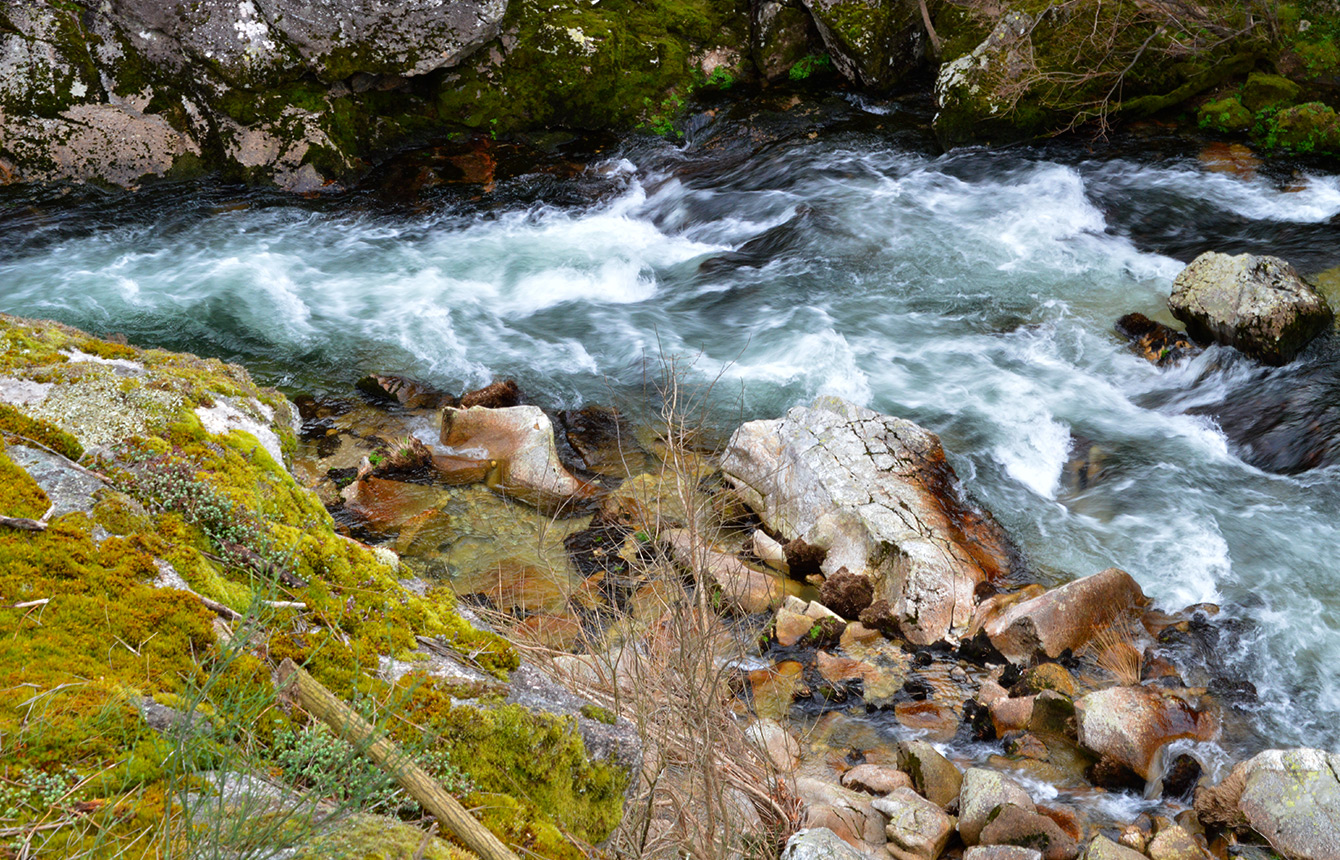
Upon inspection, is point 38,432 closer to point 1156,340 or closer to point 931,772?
point 931,772

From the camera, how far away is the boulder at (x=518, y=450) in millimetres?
7473

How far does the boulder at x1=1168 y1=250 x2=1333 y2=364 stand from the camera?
8062 millimetres

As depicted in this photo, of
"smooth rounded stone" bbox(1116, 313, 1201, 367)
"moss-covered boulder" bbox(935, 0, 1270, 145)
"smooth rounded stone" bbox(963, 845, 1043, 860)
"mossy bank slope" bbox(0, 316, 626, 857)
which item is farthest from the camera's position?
"moss-covered boulder" bbox(935, 0, 1270, 145)

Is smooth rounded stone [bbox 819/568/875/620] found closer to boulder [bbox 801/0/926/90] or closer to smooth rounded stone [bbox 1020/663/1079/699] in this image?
smooth rounded stone [bbox 1020/663/1079/699]

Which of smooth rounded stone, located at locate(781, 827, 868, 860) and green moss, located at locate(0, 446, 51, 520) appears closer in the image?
green moss, located at locate(0, 446, 51, 520)

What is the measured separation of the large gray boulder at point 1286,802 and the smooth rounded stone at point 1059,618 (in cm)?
134

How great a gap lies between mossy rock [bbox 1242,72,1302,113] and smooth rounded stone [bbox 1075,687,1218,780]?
389 inches

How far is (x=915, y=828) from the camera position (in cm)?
425

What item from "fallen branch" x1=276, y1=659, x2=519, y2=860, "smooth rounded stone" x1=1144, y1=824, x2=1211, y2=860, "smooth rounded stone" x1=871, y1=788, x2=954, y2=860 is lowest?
"smooth rounded stone" x1=1144, y1=824, x2=1211, y2=860

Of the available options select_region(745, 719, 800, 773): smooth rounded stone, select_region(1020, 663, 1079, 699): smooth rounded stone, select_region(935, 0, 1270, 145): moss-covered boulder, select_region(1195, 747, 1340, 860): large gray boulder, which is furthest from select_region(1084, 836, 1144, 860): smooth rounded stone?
select_region(935, 0, 1270, 145): moss-covered boulder

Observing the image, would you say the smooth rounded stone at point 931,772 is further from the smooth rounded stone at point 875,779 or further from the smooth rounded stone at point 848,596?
the smooth rounded stone at point 848,596

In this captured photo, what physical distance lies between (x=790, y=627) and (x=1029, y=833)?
2192mm

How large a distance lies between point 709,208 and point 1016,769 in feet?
30.1

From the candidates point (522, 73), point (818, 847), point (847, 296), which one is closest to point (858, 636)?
point (818, 847)
